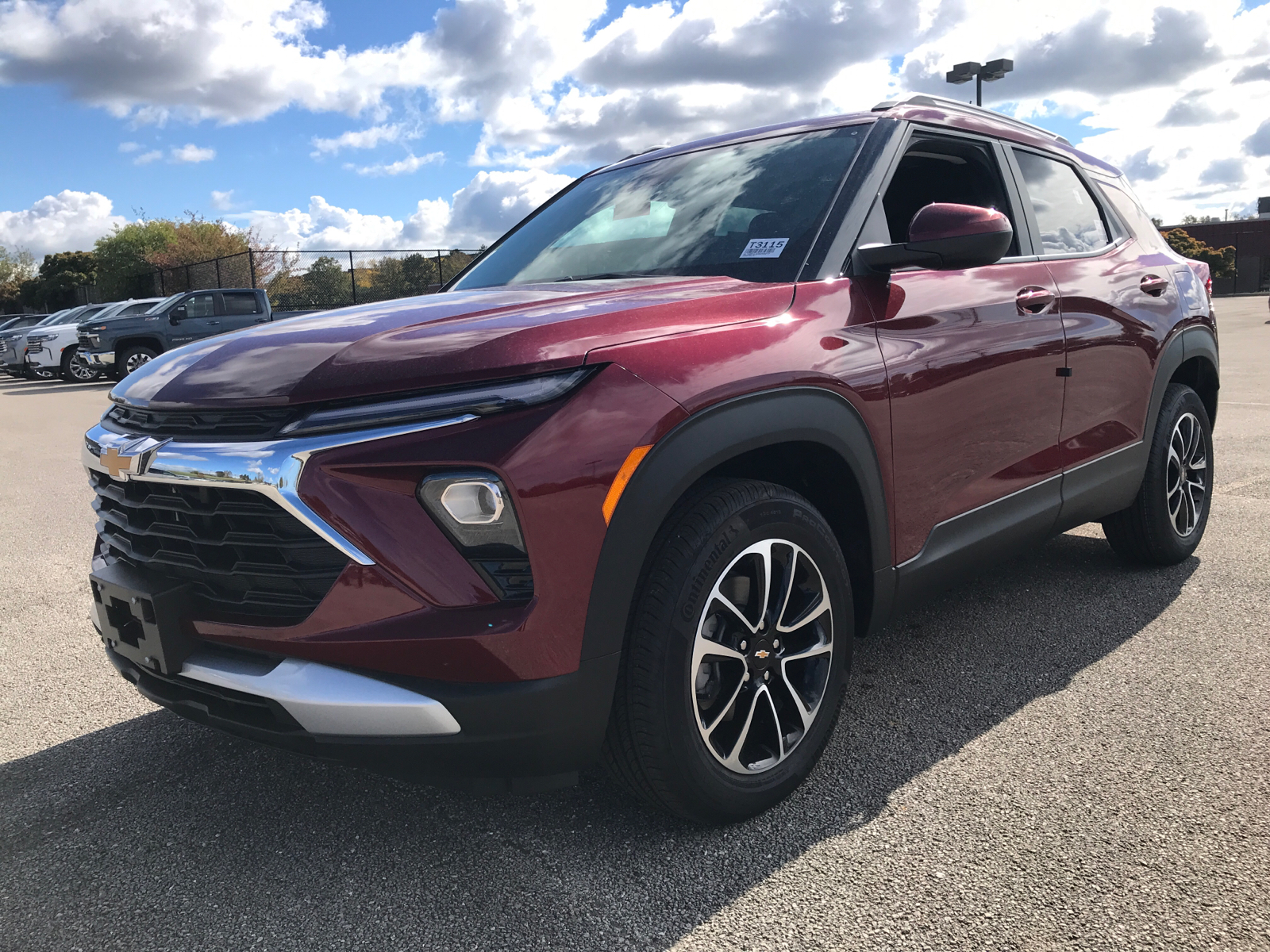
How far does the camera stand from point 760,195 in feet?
9.59

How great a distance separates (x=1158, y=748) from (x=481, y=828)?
187 centimetres

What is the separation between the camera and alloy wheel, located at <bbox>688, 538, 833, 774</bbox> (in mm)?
2254

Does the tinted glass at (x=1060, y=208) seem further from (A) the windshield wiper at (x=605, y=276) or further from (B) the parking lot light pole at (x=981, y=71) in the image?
(B) the parking lot light pole at (x=981, y=71)

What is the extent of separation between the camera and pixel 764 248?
8.83 feet

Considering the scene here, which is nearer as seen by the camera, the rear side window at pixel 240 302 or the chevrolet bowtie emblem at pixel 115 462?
the chevrolet bowtie emblem at pixel 115 462

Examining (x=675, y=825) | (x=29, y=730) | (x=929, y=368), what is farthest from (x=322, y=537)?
(x=29, y=730)

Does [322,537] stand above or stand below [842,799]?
above

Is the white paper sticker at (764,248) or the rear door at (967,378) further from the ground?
the white paper sticker at (764,248)

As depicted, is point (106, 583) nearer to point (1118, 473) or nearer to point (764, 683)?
point (764, 683)

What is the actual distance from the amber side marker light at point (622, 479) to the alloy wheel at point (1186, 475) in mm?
3054

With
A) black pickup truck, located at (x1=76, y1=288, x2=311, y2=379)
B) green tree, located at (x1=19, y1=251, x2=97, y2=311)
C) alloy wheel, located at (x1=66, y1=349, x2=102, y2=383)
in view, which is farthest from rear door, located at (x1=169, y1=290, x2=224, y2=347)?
green tree, located at (x1=19, y1=251, x2=97, y2=311)

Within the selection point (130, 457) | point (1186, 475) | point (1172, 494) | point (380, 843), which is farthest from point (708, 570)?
point (1186, 475)

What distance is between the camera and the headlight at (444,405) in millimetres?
1882

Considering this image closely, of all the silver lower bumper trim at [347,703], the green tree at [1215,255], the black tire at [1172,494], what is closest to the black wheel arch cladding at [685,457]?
the silver lower bumper trim at [347,703]
